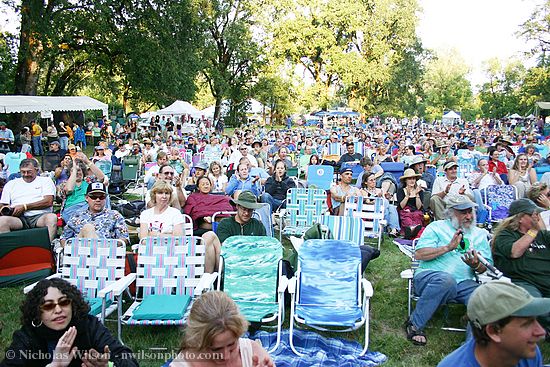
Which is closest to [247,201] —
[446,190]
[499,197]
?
[446,190]

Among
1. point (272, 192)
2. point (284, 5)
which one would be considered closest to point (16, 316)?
point (272, 192)

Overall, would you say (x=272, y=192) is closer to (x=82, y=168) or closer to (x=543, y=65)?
(x=82, y=168)

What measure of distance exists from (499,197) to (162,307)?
6.45 meters

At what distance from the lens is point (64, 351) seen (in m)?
2.80

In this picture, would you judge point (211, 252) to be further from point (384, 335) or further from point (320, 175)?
point (320, 175)

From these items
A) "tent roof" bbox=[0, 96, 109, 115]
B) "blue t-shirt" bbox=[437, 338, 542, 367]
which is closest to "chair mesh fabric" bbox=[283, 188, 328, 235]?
"blue t-shirt" bbox=[437, 338, 542, 367]

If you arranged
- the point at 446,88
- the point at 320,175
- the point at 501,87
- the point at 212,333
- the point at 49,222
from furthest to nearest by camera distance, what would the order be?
the point at 501,87 < the point at 446,88 < the point at 320,175 < the point at 49,222 < the point at 212,333

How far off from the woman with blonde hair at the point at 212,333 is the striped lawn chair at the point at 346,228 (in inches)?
149

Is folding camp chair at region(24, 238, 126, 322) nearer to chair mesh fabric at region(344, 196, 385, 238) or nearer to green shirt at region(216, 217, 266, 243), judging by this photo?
green shirt at region(216, 217, 266, 243)

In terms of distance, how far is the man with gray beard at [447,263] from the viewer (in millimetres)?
4254

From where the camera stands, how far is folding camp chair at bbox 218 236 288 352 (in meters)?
4.44

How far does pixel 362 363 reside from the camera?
12.8 ft

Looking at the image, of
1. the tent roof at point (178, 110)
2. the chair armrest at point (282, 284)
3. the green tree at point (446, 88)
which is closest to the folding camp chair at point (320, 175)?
the chair armrest at point (282, 284)

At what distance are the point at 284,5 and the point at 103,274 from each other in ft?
122
